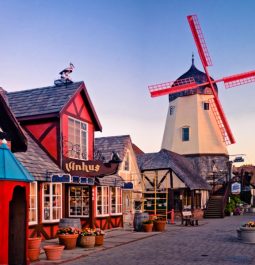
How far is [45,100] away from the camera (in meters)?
22.4

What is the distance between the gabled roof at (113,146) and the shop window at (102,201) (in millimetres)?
4455

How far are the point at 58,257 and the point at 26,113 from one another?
30.4 ft

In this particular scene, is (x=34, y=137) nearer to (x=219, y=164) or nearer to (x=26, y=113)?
(x=26, y=113)

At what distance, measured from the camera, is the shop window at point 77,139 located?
22.1m

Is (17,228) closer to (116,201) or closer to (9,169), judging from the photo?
(9,169)

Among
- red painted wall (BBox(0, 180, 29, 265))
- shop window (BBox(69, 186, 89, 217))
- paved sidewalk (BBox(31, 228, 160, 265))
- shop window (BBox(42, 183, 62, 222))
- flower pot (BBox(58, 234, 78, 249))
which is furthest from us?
shop window (BBox(69, 186, 89, 217))

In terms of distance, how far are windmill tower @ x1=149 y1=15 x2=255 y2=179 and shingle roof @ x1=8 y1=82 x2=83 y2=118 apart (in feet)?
81.6

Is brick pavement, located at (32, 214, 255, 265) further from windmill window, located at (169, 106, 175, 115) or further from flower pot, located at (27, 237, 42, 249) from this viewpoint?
windmill window, located at (169, 106, 175, 115)

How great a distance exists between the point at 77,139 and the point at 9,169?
11.2 m

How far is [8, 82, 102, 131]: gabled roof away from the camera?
847 inches

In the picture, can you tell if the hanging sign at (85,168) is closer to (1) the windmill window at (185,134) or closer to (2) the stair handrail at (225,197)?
(2) the stair handrail at (225,197)

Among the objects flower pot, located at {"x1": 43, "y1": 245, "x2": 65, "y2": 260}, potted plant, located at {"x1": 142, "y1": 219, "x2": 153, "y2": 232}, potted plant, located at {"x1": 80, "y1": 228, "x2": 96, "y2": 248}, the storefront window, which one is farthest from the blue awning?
potted plant, located at {"x1": 142, "y1": 219, "x2": 153, "y2": 232}

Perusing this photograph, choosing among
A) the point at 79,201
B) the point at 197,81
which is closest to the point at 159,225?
the point at 79,201

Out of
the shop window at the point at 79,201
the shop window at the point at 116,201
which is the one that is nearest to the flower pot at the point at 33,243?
the shop window at the point at 79,201
